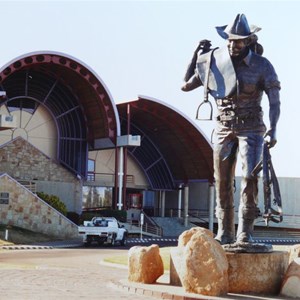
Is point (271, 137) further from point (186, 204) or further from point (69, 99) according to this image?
point (186, 204)

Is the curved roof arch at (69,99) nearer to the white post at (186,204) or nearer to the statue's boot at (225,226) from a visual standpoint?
the white post at (186,204)

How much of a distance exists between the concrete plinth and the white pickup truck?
23305mm

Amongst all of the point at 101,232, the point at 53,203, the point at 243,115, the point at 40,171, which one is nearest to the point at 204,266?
the point at 243,115

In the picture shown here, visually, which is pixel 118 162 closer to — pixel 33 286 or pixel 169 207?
pixel 169 207

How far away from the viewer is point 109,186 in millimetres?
53688

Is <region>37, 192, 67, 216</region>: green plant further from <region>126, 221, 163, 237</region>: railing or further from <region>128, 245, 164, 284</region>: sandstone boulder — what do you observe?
<region>128, 245, 164, 284</region>: sandstone boulder

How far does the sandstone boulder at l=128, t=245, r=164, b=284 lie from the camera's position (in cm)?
1105

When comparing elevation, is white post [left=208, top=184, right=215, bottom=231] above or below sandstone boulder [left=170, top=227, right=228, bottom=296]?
above

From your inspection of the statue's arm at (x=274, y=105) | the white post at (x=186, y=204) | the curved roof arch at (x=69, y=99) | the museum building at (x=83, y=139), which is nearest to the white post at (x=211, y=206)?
the museum building at (x=83, y=139)

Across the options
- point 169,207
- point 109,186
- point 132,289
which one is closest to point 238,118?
point 132,289

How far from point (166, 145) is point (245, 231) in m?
44.4

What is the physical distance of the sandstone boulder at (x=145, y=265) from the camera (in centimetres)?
1105

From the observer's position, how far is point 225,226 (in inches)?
447

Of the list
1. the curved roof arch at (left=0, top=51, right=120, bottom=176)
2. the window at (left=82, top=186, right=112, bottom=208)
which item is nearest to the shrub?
the curved roof arch at (left=0, top=51, right=120, bottom=176)
